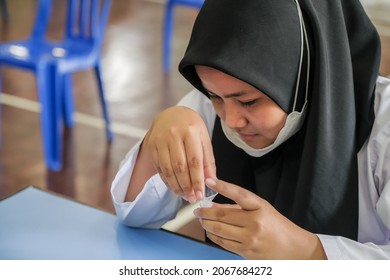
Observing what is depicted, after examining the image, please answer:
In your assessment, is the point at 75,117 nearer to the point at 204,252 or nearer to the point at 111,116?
the point at 111,116

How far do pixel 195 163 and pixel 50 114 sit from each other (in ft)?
6.71

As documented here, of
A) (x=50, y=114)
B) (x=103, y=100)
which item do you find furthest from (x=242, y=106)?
(x=103, y=100)

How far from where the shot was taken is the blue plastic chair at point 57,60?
126 inches

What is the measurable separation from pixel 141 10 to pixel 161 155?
503cm

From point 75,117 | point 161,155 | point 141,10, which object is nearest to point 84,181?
point 75,117

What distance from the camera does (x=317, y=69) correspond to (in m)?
1.37

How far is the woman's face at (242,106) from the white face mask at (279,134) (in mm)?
13

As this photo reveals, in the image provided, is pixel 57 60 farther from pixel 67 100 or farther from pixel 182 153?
pixel 182 153

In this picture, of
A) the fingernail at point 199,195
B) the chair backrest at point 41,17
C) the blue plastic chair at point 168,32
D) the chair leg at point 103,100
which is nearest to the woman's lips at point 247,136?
the fingernail at point 199,195

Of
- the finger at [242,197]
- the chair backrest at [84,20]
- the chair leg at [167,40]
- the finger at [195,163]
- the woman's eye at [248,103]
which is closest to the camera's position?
the finger at [242,197]

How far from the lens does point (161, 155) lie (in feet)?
4.52

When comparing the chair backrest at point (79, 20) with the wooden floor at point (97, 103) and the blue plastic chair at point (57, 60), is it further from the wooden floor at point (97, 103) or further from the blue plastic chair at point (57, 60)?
the wooden floor at point (97, 103)

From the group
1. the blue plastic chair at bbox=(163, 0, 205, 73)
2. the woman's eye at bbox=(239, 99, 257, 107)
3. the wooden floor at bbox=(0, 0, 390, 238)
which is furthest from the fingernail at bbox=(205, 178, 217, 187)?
the blue plastic chair at bbox=(163, 0, 205, 73)

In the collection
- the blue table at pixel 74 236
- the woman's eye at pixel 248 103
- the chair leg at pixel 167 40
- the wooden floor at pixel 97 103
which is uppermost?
the woman's eye at pixel 248 103
